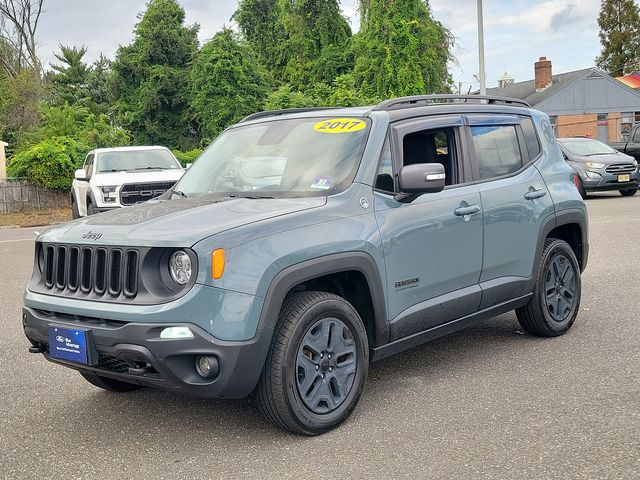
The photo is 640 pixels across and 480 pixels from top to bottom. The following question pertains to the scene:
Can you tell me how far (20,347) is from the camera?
6.25m

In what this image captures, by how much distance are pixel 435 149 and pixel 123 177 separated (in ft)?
35.6

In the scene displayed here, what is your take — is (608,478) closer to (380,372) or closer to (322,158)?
(380,372)

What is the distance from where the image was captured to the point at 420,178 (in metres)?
4.34

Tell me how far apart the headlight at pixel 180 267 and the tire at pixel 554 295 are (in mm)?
2991

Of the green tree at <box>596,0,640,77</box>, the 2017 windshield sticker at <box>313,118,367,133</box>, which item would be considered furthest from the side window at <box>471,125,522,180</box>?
the green tree at <box>596,0,640,77</box>

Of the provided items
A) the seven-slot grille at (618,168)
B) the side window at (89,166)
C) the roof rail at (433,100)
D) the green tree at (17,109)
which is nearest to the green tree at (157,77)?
the green tree at (17,109)

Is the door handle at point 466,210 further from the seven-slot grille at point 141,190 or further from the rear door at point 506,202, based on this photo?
the seven-slot grille at point 141,190

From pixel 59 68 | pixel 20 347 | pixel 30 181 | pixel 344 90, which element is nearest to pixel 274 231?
pixel 20 347

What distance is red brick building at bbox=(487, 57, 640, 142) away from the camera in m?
47.0

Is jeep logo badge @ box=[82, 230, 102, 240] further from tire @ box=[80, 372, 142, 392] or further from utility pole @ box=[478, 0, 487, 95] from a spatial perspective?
utility pole @ box=[478, 0, 487, 95]

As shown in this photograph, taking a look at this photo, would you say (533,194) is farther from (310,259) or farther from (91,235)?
(91,235)

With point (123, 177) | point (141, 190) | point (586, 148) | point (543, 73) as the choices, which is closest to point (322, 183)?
point (141, 190)

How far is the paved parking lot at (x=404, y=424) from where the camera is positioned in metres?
3.59

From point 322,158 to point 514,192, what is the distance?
63.7 inches
